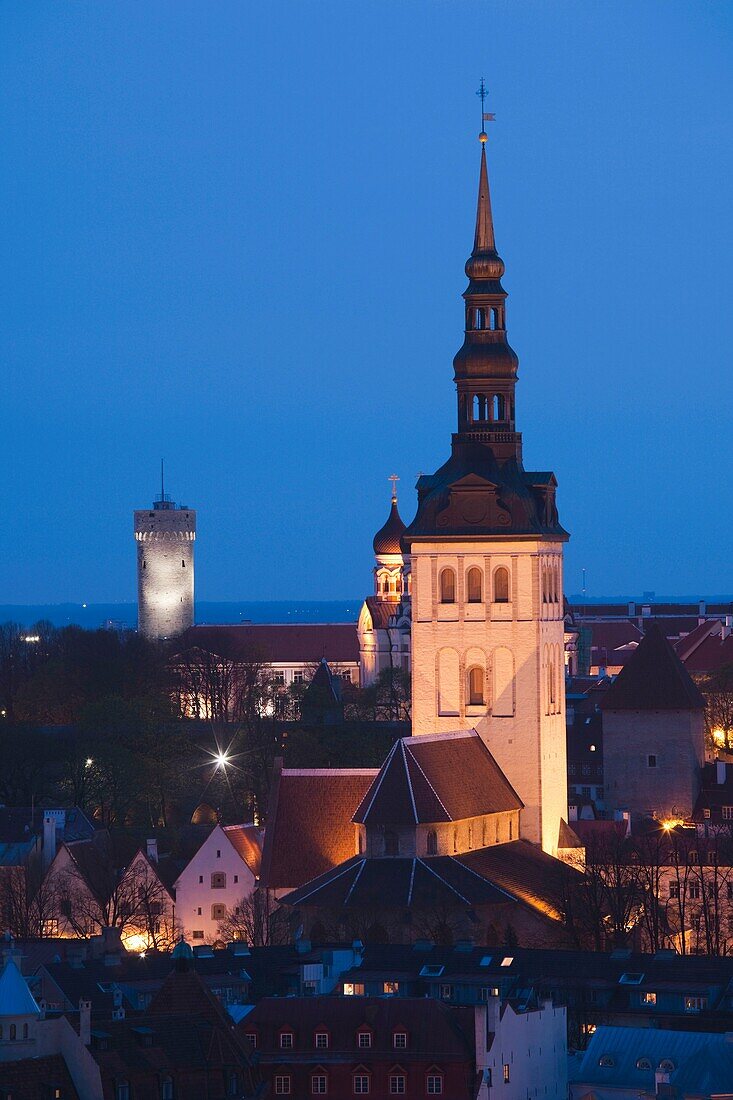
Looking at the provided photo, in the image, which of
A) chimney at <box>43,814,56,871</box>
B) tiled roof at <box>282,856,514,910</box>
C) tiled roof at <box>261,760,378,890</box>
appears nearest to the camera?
tiled roof at <box>282,856,514,910</box>

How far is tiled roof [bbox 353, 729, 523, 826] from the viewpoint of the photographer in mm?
107500

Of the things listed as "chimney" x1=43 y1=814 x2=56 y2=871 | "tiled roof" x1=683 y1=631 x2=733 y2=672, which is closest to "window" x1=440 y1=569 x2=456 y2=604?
"chimney" x1=43 y1=814 x2=56 y2=871

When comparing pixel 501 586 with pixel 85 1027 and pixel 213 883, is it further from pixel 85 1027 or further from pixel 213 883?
pixel 85 1027

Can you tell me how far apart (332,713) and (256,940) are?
59.8 m

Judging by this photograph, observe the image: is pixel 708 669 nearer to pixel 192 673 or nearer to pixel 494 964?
pixel 192 673

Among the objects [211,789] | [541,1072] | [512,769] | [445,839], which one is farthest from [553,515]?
[541,1072]

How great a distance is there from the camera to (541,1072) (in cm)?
8481

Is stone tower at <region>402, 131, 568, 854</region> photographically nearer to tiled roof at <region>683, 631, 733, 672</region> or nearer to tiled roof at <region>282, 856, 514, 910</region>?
tiled roof at <region>282, 856, 514, 910</region>

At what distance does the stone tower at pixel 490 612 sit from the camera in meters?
119

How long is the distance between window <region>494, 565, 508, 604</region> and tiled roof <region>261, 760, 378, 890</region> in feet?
33.9

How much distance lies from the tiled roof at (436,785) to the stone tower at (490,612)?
2546 millimetres

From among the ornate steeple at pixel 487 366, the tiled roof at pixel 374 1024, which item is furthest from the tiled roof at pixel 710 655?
the tiled roof at pixel 374 1024

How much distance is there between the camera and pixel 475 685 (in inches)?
4729

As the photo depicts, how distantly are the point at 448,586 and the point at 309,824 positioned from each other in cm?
1232
